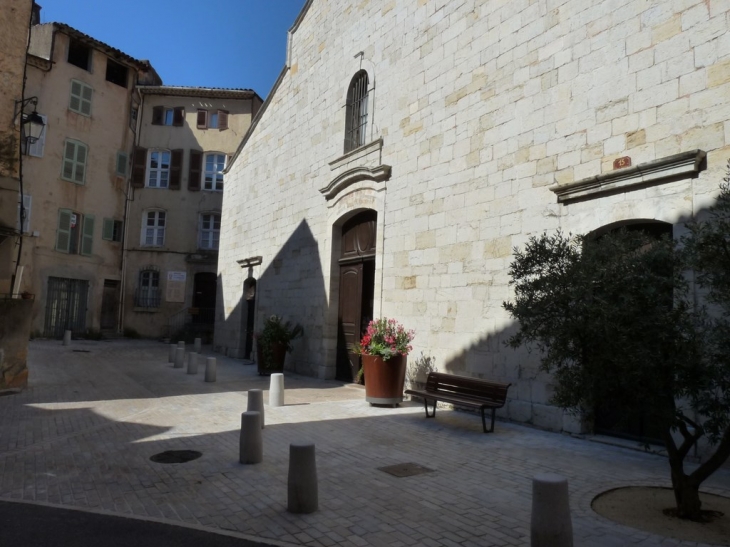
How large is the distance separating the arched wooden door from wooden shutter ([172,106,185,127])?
16.6 m

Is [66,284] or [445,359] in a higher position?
[66,284]

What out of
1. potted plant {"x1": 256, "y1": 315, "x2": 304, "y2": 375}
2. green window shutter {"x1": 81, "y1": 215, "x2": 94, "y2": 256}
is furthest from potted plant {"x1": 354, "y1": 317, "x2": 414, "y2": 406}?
green window shutter {"x1": 81, "y1": 215, "x2": 94, "y2": 256}

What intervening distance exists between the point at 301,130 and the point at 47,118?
503 inches

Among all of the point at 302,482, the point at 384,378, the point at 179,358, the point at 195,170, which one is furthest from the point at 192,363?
the point at 195,170

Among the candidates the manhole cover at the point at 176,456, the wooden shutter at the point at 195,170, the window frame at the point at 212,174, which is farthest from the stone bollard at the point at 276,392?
the wooden shutter at the point at 195,170

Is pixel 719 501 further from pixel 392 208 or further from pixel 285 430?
pixel 392 208

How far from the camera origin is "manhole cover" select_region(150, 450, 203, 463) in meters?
5.46

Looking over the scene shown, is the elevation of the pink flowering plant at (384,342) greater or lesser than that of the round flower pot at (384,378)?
greater

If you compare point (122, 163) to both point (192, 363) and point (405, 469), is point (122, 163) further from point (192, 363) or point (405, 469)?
point (405, 469)

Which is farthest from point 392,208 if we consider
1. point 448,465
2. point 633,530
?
point 633,530

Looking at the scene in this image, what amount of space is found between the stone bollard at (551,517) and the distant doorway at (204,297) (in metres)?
22.6

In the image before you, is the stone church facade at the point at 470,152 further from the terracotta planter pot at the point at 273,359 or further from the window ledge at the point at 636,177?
the terracotta planter pot at the point at 273,359

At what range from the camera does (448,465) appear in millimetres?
5375

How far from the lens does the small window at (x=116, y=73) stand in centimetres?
2384
